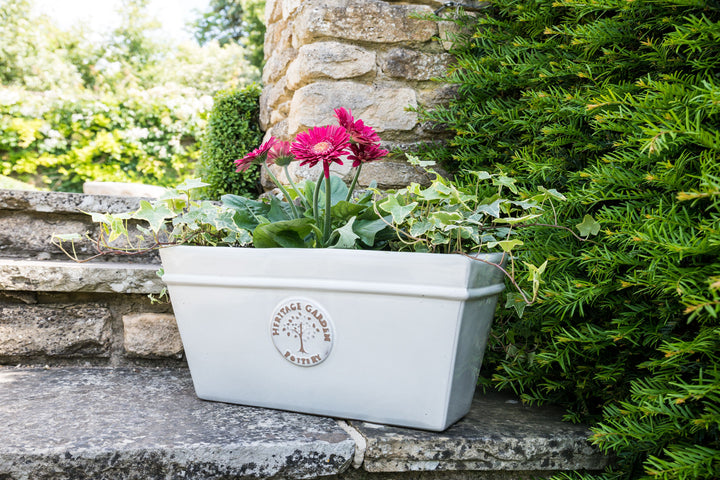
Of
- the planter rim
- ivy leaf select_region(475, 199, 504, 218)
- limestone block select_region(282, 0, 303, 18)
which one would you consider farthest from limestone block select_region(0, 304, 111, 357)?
limestone block select_region(282, 0, 303, 18)

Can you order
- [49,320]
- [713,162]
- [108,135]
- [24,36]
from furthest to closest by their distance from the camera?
[24,36]
[108,135]
[49,320]
[713,162]

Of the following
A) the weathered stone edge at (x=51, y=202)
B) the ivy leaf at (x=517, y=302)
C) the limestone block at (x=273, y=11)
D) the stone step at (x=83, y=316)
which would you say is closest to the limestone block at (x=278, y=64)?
the limestone block at (x=273, y=11)

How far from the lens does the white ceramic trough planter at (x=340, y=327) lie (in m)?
0.90

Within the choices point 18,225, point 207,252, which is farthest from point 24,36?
point 207,252

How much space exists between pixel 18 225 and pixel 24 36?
46.8 ft

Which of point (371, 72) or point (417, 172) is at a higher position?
point (371, 72)

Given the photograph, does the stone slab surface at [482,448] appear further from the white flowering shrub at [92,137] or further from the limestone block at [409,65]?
the white flowering shrub at [92,137]

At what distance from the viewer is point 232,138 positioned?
8.35 feet

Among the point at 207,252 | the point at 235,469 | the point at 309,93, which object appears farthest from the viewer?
the point at 309,93

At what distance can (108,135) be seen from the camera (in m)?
5.65

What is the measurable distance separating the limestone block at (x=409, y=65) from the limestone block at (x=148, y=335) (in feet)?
3.29

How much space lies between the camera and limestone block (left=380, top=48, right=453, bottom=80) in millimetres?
1621

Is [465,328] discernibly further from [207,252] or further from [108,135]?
[108,135]

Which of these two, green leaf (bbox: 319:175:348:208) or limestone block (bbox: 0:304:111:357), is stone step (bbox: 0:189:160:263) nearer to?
limestone block (bbox: 0:304:111:357)
